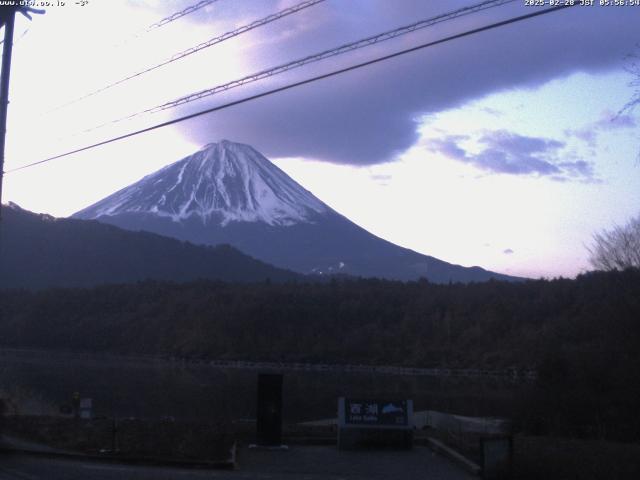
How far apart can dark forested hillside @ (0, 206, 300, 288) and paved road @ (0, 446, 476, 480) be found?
100158 millimetres

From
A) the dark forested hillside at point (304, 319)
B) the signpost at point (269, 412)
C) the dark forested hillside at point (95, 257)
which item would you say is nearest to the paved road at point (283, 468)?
the signpost at point (269, 412)

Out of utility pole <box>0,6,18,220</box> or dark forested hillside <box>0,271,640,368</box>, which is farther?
dark forested hillside <box>0,271,640,368</box>

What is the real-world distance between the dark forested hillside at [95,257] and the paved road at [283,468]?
100158 mm

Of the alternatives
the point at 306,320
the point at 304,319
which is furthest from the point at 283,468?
the point at 304,319

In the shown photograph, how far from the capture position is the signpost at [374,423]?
19.9 m

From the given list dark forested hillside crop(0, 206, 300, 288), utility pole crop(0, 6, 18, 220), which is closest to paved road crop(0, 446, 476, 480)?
utility pole crop(0, 6, 18, 220)

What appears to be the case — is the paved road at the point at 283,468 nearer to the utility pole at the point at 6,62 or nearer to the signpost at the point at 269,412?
the signpost at the point at 269,412

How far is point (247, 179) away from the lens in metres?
194

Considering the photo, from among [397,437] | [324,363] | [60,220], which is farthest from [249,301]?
[397,437]

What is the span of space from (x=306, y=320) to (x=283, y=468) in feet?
280

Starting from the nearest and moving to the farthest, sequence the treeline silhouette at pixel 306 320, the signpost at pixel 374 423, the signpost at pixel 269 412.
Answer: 1. the signpost at pixel 269 412
2. the signpost at pixel 374 423
3. the treeline silhouette at pixel 306 320

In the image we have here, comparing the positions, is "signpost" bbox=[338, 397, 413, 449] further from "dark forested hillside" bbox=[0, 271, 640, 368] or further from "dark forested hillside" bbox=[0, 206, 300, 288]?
"dark forested hillside" bbox=[0, 206, 300, 288]

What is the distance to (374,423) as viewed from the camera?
791 inches

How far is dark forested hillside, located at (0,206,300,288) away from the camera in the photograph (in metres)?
122
